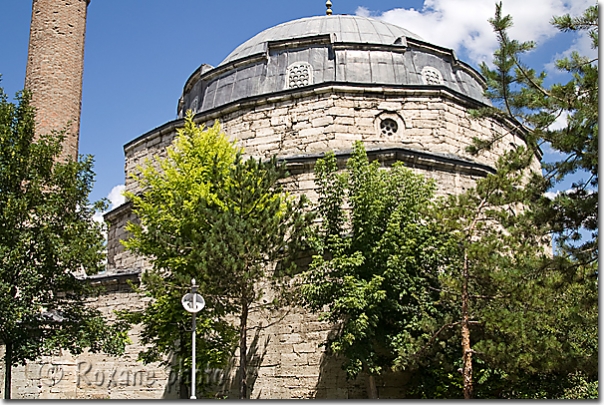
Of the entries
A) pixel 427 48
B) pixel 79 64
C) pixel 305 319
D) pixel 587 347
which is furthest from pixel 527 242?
pixel 79 64

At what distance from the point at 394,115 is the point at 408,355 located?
20.4 ft

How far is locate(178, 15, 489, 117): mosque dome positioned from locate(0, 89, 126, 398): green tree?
497 cm

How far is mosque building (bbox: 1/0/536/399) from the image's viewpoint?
39.4ft

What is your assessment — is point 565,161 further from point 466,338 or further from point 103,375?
point 103,375

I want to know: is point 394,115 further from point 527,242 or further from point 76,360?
point 76,360

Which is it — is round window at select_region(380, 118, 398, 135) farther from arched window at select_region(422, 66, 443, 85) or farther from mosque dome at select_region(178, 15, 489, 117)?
arched window at select_region(422, 66, 443, 85)

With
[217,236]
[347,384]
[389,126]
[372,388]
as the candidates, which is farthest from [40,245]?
[389,126]

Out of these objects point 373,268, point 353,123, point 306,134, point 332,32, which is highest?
point 332,32

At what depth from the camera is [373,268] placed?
10.9m

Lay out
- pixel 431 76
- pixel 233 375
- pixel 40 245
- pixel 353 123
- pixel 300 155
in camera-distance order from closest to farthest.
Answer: pixel 40 245
pixel 233 375
pixel 300 155
pixel 353 123
pixel 431 76

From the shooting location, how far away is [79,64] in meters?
15.8

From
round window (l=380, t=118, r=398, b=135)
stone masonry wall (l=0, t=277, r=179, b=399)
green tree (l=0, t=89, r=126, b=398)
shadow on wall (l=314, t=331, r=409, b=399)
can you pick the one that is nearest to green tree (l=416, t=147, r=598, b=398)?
shadow on wall (l=314, t=331, r=409, b=399)

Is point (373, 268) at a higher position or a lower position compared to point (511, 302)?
higher

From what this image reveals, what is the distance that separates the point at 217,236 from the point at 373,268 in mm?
2647
